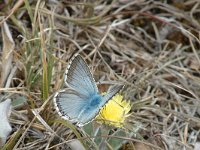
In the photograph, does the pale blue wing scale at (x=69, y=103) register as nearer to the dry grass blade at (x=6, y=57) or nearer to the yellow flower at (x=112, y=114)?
the yellow flower at (x=112, y=114)

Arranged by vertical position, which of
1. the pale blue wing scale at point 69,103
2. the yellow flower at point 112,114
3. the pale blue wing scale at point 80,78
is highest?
the pale blue wing scale at point 80,78

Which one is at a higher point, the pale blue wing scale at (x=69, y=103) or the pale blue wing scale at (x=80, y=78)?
the pale blue wing scale at (x=80, y=78)

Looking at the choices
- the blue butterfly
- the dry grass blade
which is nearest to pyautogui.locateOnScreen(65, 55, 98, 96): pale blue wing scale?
the blue butterfly

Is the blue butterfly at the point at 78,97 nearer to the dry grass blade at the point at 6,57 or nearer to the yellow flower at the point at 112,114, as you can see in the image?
the yellow flower at the point at 112,114

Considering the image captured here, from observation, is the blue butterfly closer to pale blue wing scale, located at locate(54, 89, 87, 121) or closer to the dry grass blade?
pale blue wing scale, located at locate(54, 89, 87, 121)

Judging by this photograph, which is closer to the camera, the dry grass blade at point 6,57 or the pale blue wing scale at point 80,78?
the pale blue wing scale at point 80,78

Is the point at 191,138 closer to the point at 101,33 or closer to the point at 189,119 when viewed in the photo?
the point at 189,119

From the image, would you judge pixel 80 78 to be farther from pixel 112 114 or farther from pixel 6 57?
pixel 6 57

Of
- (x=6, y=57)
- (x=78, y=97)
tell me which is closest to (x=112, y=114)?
(x=78, y=97)

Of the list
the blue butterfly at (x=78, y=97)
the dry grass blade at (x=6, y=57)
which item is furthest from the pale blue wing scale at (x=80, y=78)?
the dry grass blade at (x=6, y=57)
